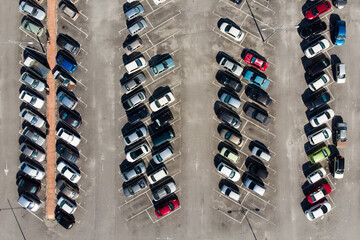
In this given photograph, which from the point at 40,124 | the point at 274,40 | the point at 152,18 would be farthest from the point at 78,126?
the point at 274,40

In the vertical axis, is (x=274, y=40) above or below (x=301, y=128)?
above

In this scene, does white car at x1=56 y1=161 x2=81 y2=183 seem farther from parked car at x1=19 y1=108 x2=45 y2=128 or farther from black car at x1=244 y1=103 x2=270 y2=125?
black car at x1=244 y1=103 x2=270 y2=125

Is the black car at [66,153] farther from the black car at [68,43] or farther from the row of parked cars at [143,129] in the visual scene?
the black car at [68,43]

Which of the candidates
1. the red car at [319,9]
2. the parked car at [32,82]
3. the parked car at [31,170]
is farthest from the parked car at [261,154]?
the parked car at [32,82]

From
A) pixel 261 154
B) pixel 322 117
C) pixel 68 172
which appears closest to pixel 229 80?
pixel 261 154

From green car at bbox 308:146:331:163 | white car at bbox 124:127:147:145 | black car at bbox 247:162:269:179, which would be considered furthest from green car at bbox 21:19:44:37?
green car at bbox 308:146:331:163

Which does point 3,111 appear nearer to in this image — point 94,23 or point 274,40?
point 94,23

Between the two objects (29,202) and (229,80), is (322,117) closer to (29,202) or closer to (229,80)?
(229,80)
